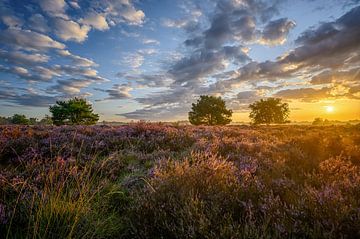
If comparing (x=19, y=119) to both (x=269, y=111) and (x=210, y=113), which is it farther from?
(x=269, y=111)

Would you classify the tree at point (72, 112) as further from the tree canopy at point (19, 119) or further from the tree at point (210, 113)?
the tree at point (210, 113)

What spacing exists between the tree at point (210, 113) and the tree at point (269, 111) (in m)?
12.6

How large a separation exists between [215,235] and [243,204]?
77 centimetres

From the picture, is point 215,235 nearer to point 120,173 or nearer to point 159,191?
point 159,191

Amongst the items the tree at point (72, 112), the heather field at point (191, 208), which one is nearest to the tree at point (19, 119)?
the tree at point (72, 112)

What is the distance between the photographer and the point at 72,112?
42.8 metres

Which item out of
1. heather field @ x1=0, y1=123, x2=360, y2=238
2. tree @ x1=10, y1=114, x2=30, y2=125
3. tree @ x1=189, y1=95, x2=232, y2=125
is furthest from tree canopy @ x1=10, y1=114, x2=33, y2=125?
heather field @ x1=0, y1=123, x2=360, y2=238

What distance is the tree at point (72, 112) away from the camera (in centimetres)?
4212

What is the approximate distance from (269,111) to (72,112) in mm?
43540

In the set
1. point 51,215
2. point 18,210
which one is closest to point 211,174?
point 51,215

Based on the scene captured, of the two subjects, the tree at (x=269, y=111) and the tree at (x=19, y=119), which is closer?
the tree at (x=19, y=119)

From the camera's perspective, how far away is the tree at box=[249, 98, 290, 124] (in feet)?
208

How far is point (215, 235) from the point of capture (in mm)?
2480

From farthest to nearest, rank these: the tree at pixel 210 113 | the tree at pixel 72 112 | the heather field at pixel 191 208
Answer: the tree at pixel 210 113 → the tree at pixel 72 112 → the heather field at pixel 191 208
